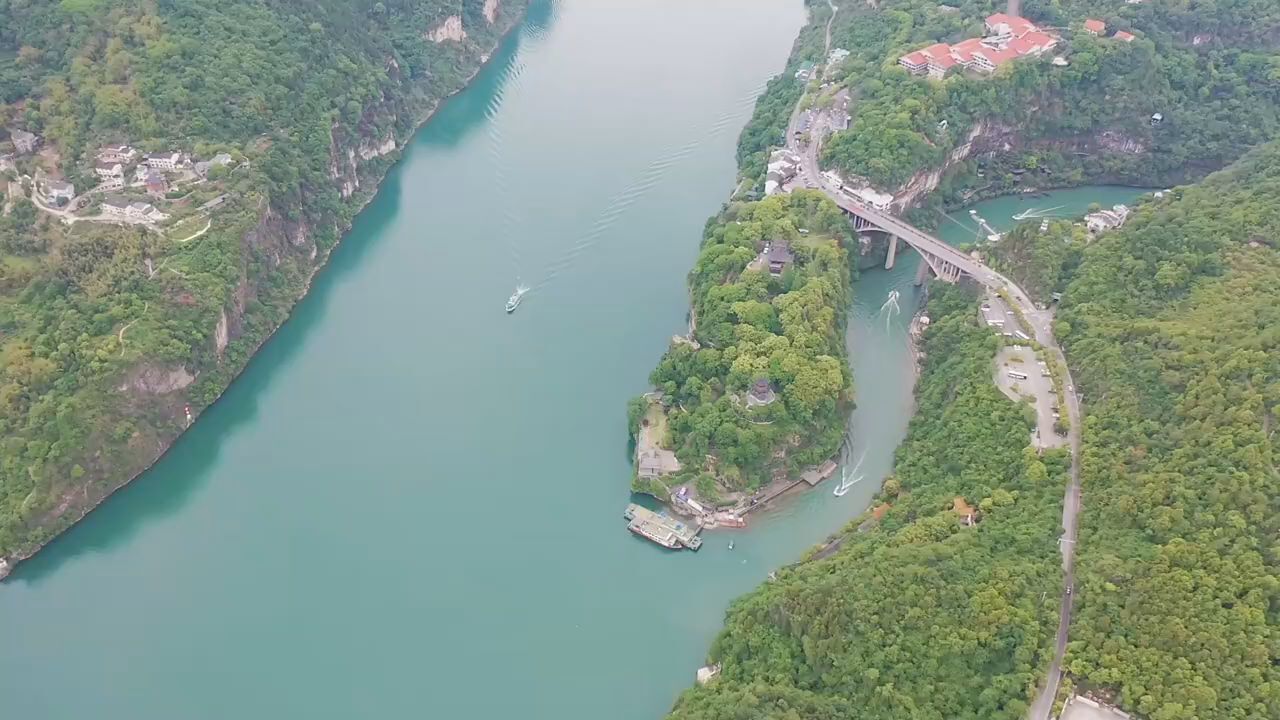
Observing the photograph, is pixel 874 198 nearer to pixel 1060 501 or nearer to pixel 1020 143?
pixel 1020 143

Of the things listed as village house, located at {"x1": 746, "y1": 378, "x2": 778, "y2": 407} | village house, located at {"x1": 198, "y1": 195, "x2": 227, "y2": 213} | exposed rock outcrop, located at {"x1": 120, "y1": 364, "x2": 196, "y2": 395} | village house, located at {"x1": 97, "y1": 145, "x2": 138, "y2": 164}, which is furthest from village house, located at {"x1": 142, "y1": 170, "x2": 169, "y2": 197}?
village house, located at {"x1": 746, "y1": 378, "x2": 778, "y2": 407}

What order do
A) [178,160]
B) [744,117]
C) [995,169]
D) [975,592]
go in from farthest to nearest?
[744,117] → [995,169] → [178,160] → [975,592]

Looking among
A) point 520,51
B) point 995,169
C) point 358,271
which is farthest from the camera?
point 520,51

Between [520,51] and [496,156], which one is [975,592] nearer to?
[496,156]

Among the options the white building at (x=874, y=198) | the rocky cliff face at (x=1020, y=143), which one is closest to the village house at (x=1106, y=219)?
the rocky cliff face at (x=1020, y=143)

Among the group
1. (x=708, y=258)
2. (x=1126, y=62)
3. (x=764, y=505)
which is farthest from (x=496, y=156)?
(x=1126, y=62)

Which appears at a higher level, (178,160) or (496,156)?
(178,160)

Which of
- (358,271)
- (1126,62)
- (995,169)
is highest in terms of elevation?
(1126,62)

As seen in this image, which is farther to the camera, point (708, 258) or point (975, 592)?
point (708, 258)
